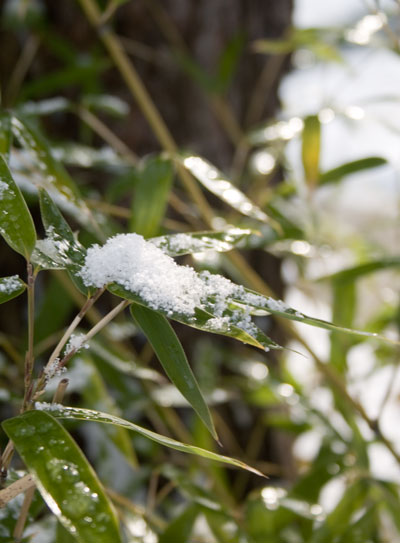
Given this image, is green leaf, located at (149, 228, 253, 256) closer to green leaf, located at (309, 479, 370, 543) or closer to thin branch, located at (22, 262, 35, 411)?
thin branch, located at (22, 262, 35, 411)

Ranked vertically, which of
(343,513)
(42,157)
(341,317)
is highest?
A: (42,157)

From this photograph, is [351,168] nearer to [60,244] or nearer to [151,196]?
[151,196]

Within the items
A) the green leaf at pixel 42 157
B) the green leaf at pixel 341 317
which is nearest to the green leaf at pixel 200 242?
the green leaf at pixel 42 157

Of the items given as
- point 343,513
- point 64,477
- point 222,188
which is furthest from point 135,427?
point 343,513

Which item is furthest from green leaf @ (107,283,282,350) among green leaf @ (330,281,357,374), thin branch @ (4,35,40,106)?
thin branch @ (4,35,40,106)

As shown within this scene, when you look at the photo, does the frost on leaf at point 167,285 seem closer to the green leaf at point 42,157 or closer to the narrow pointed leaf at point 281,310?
the narrow pointed leaf at point 281,310

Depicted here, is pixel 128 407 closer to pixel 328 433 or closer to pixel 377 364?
pixel 328 433

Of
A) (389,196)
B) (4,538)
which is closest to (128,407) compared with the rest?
(4,538)
